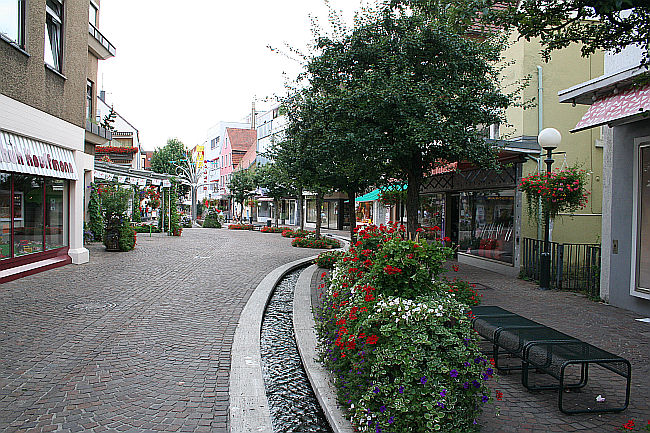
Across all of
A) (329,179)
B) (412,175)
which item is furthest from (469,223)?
(412,175)

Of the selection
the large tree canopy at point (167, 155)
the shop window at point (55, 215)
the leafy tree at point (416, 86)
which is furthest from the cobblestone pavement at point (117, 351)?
the large tree canopy at point (167, 155)

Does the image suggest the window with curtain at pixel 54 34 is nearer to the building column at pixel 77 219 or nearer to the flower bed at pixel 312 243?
the building column at pixel 77 219

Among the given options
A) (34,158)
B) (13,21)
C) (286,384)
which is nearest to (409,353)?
(286,384)

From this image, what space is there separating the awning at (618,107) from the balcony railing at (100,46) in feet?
61.6

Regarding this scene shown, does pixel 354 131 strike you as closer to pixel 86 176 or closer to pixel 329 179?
pixel 329 179

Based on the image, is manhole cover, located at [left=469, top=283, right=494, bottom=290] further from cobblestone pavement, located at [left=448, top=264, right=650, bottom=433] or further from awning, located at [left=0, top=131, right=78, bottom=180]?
awning, located at [left=0, top=131, right=78, bottom=180]

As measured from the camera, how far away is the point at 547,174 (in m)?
10.5

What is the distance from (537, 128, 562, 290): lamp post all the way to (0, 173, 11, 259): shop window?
1199 centimetres

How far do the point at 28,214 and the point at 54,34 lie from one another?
16.2 ft

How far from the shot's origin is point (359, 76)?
10602 millimetres

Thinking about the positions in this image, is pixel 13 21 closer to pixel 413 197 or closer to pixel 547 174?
pixel 413 197

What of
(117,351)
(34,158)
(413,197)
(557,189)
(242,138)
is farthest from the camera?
(242,138)

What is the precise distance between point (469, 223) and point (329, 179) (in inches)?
200

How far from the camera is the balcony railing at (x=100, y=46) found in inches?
778
